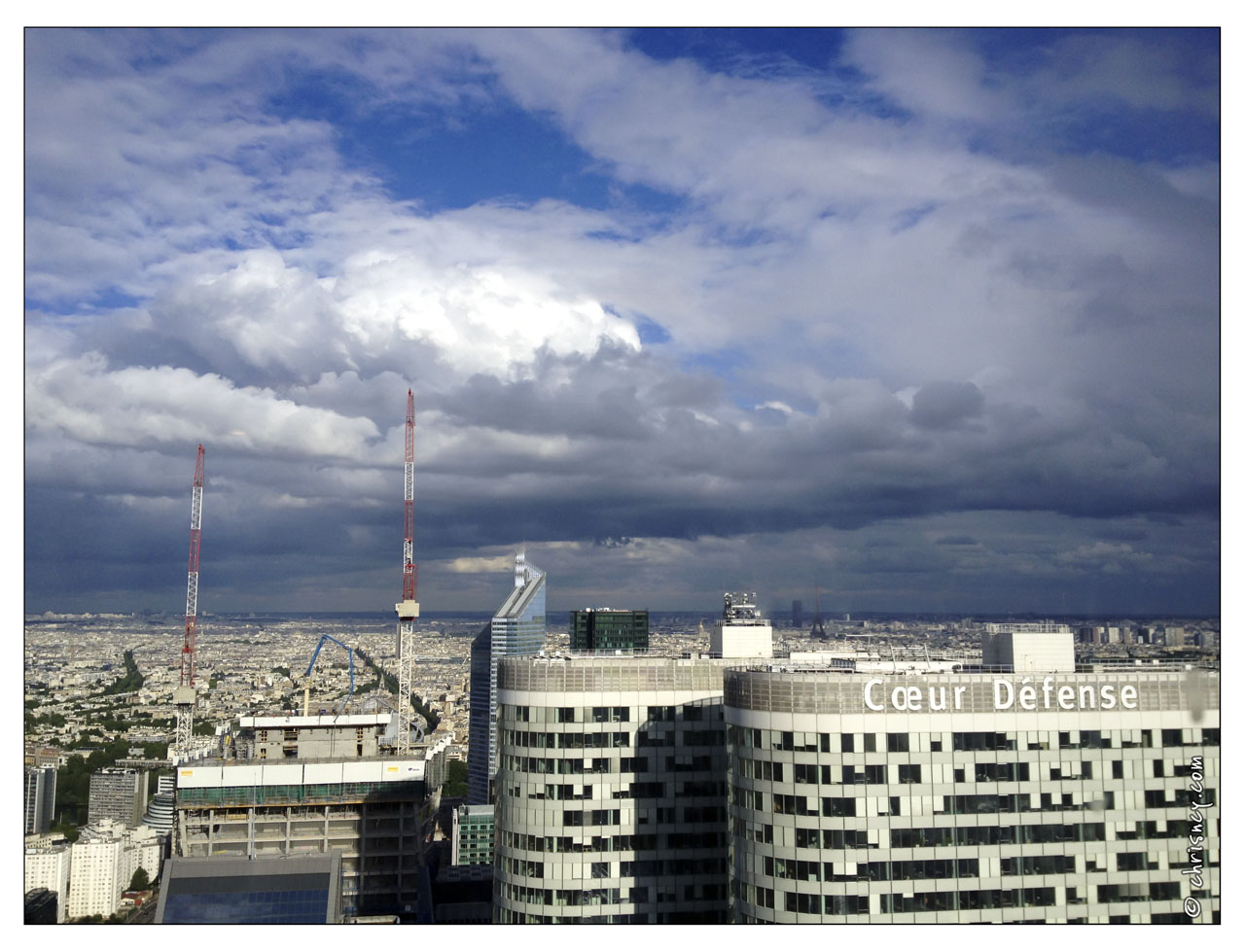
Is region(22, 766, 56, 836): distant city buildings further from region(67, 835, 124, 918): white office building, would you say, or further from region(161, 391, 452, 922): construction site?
region(161, 391, 452, 922): construction site

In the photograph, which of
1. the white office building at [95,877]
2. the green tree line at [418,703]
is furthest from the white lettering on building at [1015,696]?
the green tree line at [418,703]

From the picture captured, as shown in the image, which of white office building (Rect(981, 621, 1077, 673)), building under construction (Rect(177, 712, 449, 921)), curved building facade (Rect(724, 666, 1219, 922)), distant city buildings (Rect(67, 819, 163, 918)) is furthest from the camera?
distant city buildings (Rect(67, 819, 163, 918))

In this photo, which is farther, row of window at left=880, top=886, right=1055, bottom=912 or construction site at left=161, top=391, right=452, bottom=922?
construction site at left=161, top=391, right=452, bottom=922

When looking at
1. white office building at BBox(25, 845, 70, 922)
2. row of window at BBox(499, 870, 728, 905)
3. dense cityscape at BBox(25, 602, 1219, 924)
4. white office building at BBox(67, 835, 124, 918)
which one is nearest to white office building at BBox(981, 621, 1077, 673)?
dense cityscape at BBox(25, 602, 1219, 924)

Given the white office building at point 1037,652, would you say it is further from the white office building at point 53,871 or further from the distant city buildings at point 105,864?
the distant city buildings at point 105,864

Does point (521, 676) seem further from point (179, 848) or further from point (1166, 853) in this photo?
point (179, 848)

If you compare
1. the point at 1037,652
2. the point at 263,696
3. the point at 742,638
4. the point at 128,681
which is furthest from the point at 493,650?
the point at 1037,652
